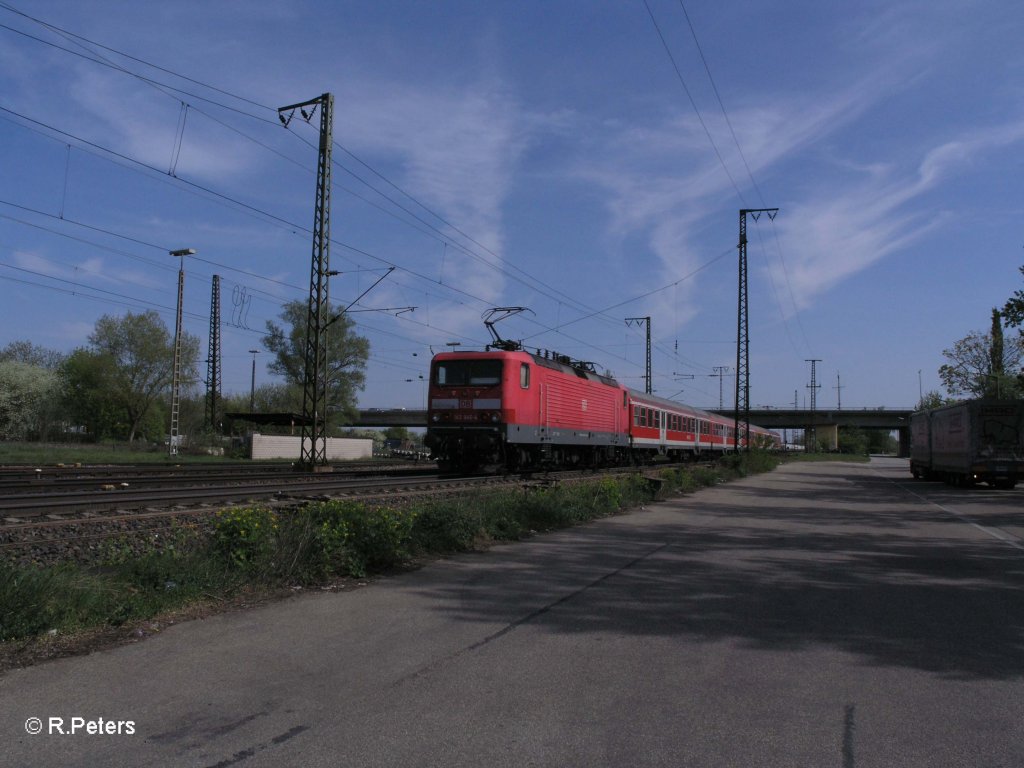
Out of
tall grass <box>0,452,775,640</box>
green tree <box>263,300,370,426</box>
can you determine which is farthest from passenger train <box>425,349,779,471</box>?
green tree <box>263,300,370,426</box>

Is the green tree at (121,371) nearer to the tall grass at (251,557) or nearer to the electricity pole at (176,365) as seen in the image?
the electricity pole at (176,365)

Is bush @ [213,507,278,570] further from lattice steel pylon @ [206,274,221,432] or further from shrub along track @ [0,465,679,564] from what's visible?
lattice steel pylon @ [206,274,221,432]

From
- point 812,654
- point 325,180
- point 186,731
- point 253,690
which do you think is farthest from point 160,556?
point 325,180

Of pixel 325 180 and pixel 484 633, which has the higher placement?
pixel 325 180

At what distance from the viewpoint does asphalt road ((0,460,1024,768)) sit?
12.1 feet

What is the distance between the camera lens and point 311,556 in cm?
757

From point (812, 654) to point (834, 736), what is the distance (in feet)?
5.07

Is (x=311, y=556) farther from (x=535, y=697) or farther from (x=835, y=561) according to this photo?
(x=835, y=561)

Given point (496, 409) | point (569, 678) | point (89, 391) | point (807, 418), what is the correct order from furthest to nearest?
point (807, 418), point (89, 391), point (496, 409), point (569, 678)

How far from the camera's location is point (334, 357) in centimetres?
6594

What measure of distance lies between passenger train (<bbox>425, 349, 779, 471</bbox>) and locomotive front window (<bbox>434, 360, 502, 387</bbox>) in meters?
0.03

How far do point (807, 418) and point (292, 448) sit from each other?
273ft

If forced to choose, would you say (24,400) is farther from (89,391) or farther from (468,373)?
(468,373)

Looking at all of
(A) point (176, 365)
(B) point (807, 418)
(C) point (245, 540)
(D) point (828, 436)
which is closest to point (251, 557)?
(C) point (245, 540)
